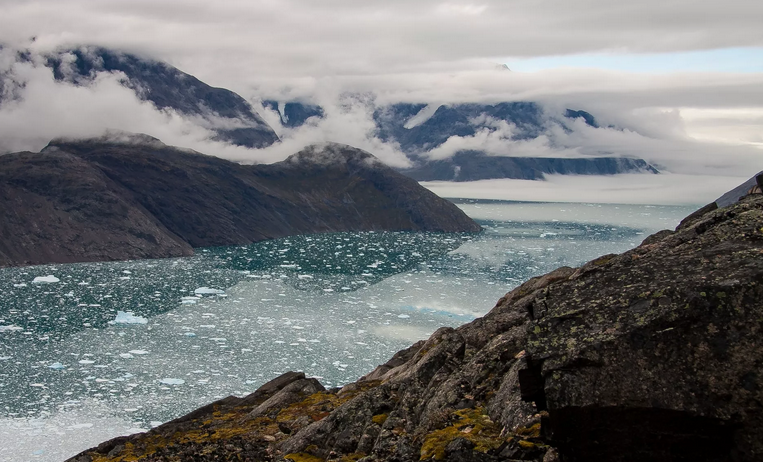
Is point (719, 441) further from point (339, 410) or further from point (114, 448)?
point (114, 448)

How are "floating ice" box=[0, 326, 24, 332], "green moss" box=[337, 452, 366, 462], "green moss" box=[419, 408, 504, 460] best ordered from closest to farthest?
1. "green moss" box=[419, 408, 504, 460]
2. "green moss" box=[337, 452, 366, 462]
3. "floating ice" box=[0, 326, 24, 332]

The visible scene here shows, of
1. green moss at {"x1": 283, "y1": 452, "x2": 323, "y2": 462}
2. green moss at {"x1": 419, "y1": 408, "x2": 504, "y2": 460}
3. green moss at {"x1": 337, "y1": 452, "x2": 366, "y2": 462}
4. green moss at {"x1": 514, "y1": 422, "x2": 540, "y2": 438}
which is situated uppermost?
green moss at {"x1": 514, "y1": 422, "x2": 540, "y2": 438}

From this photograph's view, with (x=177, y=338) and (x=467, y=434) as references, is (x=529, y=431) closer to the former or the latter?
(x=467, y=434)

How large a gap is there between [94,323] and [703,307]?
133515 millimetres

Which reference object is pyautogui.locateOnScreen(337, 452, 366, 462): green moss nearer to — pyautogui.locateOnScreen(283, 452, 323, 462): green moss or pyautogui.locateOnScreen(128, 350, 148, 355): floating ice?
pyautogui.locateOnScreen(283, 452, 323, 462): green moss

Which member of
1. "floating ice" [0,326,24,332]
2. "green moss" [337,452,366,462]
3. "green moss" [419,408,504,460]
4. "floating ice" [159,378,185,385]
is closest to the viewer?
"green moss" [419,408,504,460]

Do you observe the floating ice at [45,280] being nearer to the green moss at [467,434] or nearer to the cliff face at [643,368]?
the green moss at [467,434]

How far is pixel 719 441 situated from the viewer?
9430 millimetres

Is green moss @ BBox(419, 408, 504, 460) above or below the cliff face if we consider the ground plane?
below

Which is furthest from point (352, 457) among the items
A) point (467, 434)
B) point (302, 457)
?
point (467, 434)

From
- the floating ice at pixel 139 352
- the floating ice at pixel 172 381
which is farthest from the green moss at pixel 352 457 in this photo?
the floating ice at pixel 139 352

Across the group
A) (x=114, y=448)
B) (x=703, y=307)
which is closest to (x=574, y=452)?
(x=703, y=307)

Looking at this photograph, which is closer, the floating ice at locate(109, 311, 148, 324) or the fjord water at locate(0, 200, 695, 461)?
the fjord water at locate(0, 200, 695, 461)

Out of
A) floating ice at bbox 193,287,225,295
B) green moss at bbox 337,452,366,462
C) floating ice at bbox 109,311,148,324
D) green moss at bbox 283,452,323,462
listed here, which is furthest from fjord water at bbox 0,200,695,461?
green moss at bbox 337,452,366,462
